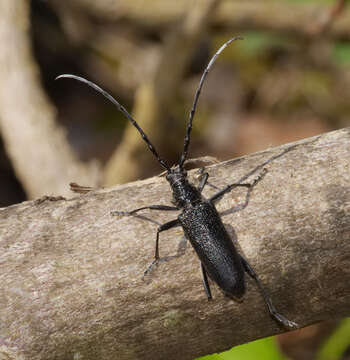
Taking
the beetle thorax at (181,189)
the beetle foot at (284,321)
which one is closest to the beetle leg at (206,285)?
the beetle foot at (284,321)

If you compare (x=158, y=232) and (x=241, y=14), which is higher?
(x=241, y=14)

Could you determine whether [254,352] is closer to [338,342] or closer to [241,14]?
[338,342]

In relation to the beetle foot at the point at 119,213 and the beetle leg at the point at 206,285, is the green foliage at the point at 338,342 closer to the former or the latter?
the beetle leg at the point at 206,285

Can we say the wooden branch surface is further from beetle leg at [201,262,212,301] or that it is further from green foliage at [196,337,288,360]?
green foliage at [196,337,288,360]

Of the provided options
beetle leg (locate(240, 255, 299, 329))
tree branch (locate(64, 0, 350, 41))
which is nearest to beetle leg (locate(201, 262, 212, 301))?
beetle leg (locate(240, 255, 299, 329))

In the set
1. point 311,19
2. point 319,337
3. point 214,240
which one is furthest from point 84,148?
point 214,240

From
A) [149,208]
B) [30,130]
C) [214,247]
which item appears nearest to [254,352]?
[214,247]
